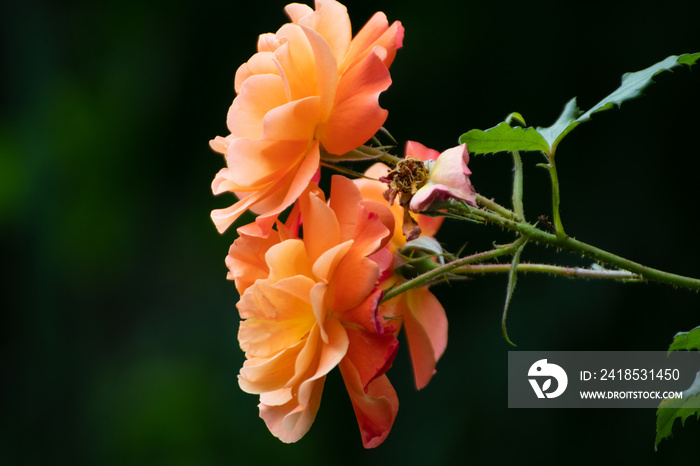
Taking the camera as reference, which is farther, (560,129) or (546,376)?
(546,376)

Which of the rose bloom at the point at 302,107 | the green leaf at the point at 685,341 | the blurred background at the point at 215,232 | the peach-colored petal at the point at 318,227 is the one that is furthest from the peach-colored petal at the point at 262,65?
the blurred background at the point at 215,232

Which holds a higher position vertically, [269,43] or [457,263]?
[269,43]

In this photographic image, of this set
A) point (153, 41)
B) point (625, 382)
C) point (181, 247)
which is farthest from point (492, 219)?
point (153, 41)

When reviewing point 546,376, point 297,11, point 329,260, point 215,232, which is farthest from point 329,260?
point 215,232

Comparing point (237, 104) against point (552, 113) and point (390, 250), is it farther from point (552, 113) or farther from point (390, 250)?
point (552, 113)

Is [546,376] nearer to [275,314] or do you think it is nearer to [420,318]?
[420,318]
